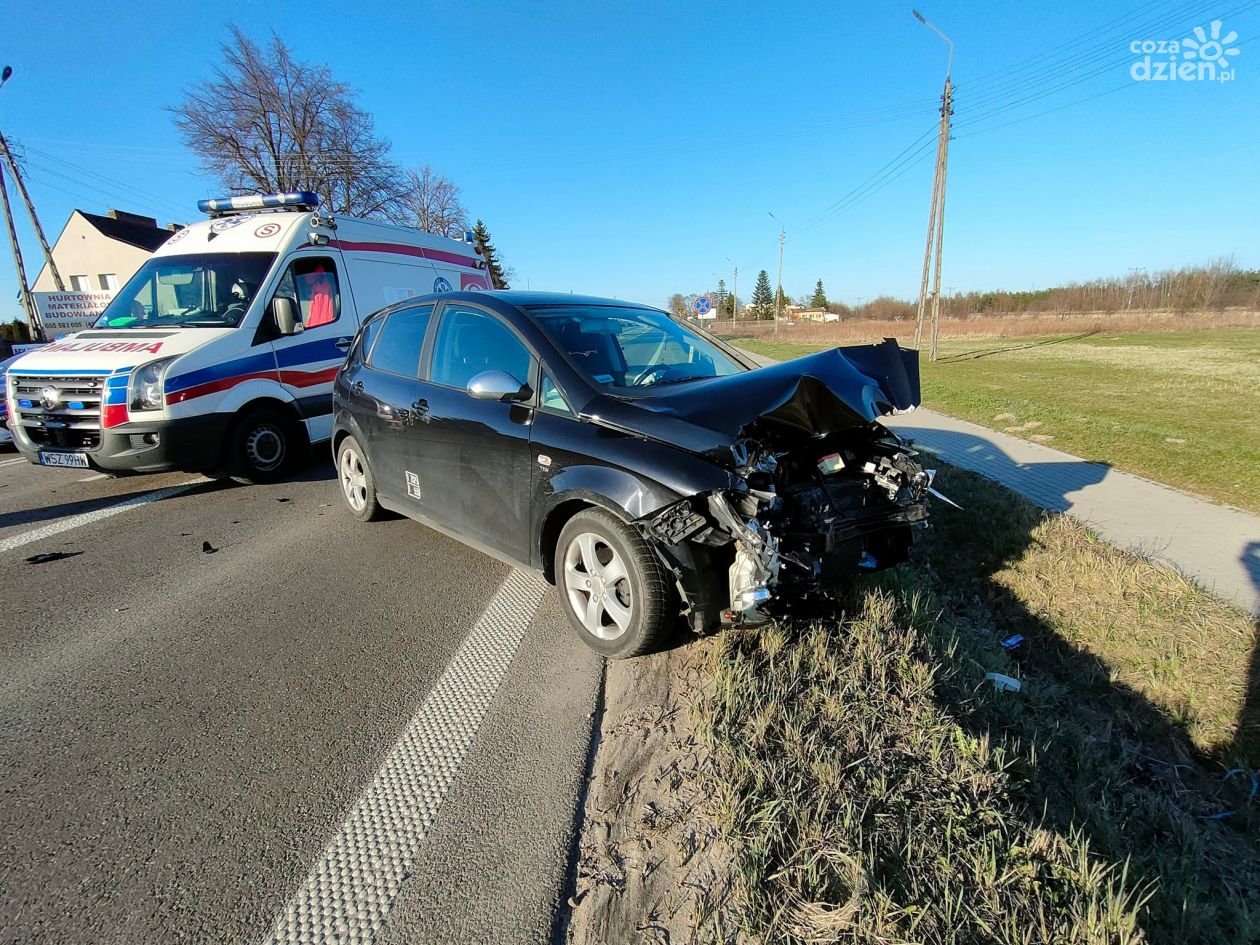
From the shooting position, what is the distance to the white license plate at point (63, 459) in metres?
5.71

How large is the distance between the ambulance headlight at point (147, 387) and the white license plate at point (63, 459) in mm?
791

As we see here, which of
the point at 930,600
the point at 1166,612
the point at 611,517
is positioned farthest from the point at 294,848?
the point at 1166,612

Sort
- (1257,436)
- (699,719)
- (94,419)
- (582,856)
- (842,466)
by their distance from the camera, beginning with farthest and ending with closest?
(1257,436) < (94,419) < (842,466) < (699,719) < (582,856)

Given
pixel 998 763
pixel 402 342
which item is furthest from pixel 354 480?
pixel 998 763

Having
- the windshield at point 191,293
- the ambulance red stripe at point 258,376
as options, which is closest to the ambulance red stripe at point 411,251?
the windshield at point 191,293

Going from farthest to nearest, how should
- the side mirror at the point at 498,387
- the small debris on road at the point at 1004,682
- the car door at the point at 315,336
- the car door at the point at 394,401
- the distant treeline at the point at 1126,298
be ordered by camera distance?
the distant treeline at the point at 1126,298, the car door at the point at 315,336, the car door at the point at 394,401, the side mirror at the point at 498,387, the small debris on road at the point at 1004,682

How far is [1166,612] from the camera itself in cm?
377

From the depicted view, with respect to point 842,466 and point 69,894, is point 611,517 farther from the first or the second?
point 69,894

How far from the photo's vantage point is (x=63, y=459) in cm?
577

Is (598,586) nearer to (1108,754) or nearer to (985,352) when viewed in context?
(1108,754)

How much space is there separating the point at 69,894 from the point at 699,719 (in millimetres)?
2085

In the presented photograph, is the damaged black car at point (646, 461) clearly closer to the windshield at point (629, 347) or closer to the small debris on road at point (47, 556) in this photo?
the windshield at point (629, 347)

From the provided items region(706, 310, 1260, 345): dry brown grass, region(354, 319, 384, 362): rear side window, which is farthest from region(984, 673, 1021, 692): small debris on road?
region(706, 310, 1260, 345): dry brown grass

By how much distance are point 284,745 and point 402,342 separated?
299cm
